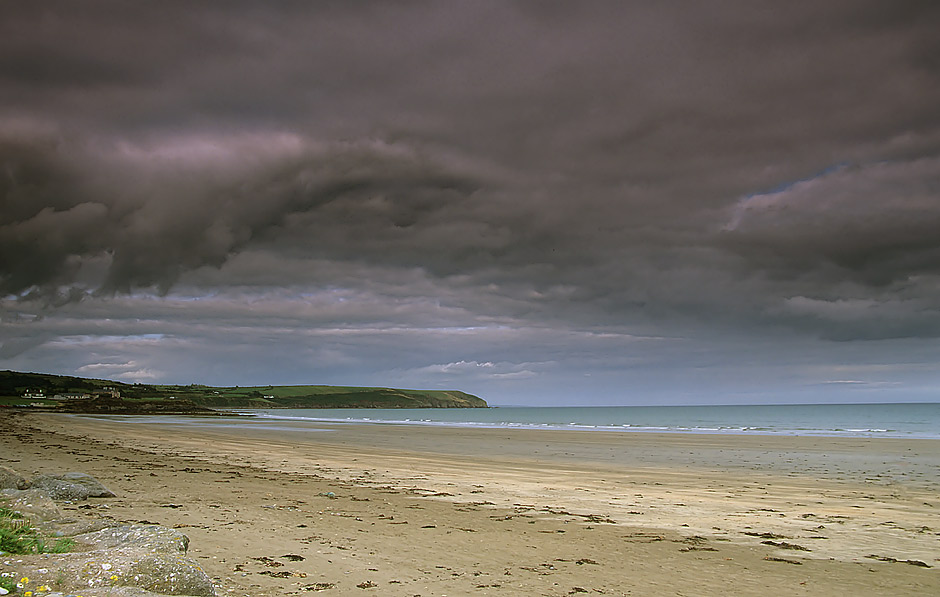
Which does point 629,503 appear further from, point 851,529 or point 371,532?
point 371,532

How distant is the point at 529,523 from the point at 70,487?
10.3m

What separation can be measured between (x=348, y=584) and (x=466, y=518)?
6.00m

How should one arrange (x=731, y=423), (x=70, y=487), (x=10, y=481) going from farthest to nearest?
(x=731, y=423) < (x=70, y=487) < (x=10, y=481)

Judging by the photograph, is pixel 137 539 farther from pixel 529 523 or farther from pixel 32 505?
pixel 529 523

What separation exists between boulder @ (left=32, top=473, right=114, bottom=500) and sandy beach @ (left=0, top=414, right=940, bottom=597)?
424 millimetres

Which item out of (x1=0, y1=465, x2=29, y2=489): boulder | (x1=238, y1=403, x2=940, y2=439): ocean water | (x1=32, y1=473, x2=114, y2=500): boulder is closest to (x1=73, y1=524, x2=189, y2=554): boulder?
(x1=0, y1=465, x2=29, y2=489): boulder

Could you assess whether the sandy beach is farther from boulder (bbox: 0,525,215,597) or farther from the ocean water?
the ocean water

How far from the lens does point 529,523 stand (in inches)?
530

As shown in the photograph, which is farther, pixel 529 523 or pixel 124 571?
pixel 529 523

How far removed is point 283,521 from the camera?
486 inches

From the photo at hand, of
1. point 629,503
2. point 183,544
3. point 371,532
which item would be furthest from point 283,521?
point 629,503

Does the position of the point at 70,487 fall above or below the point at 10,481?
below

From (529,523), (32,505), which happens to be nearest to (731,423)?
(529,523)

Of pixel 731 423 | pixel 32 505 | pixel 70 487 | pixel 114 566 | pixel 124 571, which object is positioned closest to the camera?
pixel 124 571
